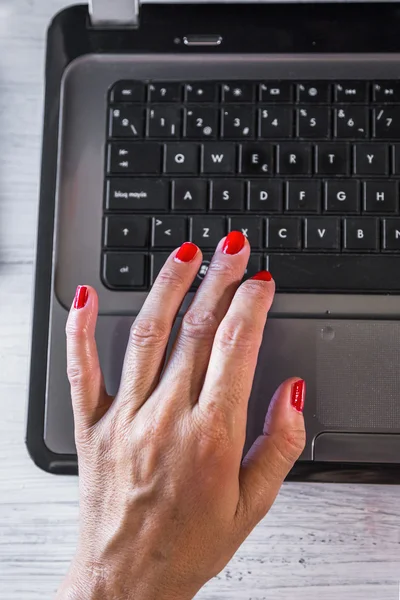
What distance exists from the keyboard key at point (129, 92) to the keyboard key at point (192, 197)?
10 centimetres

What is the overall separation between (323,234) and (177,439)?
0.23 meters

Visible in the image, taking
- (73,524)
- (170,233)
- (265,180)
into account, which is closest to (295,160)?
(265,180)

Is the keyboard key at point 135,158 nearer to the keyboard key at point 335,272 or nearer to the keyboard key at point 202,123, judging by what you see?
the keyboard key at point 202,123

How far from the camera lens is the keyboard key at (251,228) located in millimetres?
571

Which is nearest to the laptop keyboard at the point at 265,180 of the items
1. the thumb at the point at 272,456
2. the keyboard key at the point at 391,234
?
the keyboard key at the point at 391,234

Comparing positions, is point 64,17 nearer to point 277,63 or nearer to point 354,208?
point 277,63

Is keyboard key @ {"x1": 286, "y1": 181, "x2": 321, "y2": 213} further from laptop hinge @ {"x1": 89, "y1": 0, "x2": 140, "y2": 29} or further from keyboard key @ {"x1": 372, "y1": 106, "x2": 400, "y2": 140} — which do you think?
laptop hinge @ {"x1": 89, "y1": 0, "x2": 140, "y2": 29}

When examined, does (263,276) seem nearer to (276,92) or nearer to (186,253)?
(186,253)

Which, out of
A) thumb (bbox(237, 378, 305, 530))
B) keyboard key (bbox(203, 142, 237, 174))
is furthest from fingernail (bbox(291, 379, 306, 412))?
keyboard key (bbox(203, 142, 237, 174))

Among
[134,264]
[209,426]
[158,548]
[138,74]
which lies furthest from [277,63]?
[158,548]

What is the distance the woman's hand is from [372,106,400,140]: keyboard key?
0.17 metres

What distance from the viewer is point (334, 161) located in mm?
575

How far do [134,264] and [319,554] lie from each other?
12.9 inches

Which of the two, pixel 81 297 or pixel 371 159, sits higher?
pixel 371 159
